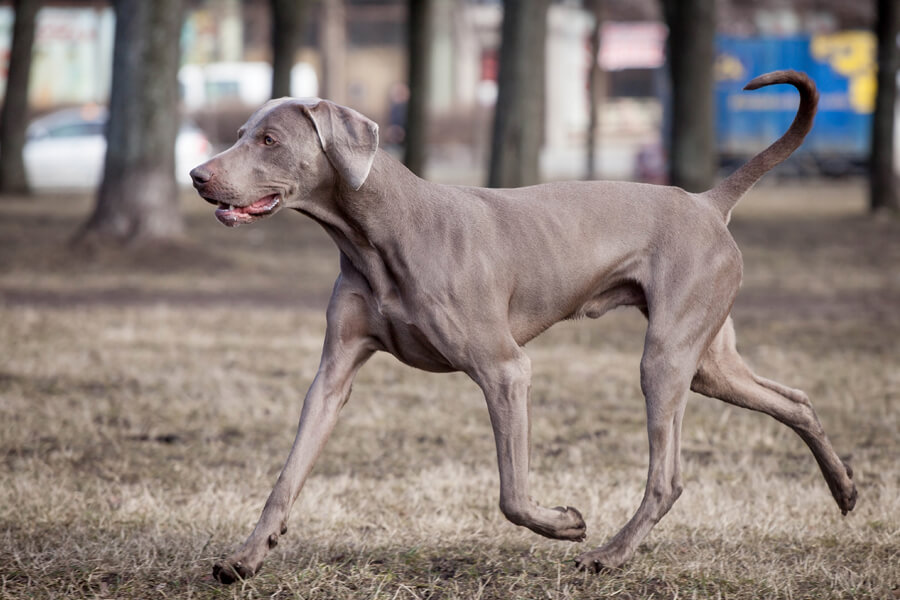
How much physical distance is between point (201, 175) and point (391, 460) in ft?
8.62

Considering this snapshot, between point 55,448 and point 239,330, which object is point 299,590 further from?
point 239,330

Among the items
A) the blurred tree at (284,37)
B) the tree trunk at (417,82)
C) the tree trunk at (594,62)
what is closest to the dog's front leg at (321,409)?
the blurred tree at (284,37)

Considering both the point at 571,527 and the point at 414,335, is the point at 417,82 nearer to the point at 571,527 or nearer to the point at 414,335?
the point at 414,335

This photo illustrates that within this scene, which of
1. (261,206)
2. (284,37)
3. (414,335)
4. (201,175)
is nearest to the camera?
(201,175)

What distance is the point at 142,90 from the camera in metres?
12.7

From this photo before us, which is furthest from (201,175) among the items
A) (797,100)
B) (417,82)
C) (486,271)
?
(797,100)

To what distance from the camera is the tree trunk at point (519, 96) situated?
15.2 meters

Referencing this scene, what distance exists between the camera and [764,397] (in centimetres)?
471

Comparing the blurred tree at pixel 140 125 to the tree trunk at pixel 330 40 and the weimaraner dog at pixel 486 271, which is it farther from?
the tree trunk at pixel 330 40

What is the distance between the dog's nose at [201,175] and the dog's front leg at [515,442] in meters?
1.07

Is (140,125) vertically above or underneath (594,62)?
underneath

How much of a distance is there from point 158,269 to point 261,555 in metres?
9.21

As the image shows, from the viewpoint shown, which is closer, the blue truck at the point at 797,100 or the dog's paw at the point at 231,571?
the dog's paw at the point at 231,571

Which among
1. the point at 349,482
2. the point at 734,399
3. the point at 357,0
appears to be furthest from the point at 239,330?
the point at 357,0
